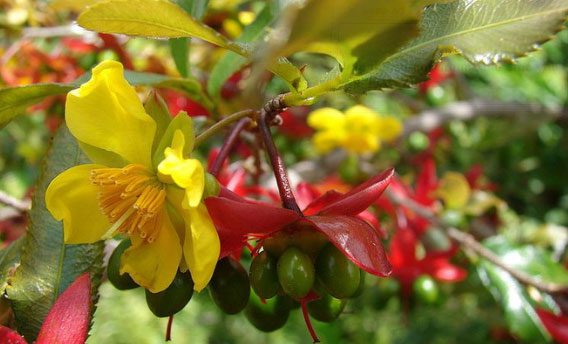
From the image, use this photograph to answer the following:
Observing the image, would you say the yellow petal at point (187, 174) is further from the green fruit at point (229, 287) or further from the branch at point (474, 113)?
the branch at point (474, 113)

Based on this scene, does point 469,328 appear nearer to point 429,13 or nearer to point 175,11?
point 429,13

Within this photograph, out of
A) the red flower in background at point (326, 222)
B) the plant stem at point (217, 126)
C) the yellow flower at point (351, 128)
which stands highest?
the plant stem at point (217, 126)

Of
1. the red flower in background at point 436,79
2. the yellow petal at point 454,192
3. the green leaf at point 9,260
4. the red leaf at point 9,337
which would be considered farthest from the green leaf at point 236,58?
the red flower in background at point 436,79

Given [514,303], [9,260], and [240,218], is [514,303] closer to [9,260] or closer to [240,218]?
[240,218]

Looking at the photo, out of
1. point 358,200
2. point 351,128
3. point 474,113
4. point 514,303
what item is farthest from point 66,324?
point 474,113

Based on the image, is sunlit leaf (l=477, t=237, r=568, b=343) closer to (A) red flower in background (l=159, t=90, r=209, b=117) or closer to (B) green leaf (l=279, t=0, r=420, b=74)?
(A) red flower in background (l=159, t=90, r=209, b=117)

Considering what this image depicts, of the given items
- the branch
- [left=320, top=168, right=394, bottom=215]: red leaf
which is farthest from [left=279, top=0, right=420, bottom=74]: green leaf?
the branch

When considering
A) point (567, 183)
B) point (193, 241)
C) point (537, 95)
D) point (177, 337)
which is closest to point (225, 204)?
point (193, 241)
